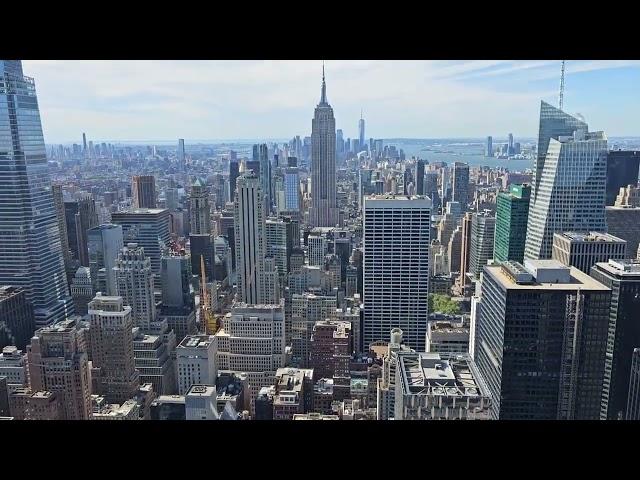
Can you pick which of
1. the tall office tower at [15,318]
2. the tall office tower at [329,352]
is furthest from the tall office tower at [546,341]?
the tall office tower at [15,318]

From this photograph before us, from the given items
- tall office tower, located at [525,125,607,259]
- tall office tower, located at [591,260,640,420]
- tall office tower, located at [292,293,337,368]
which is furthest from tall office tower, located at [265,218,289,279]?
tall office tower, located at [591,260,640,420]

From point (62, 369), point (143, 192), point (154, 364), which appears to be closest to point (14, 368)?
point (62, 369)

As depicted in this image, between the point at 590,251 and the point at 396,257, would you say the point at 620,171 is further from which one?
the point at 396,257

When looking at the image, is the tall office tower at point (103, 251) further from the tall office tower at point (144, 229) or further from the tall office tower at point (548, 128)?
the tall office tower at point (548, 128)

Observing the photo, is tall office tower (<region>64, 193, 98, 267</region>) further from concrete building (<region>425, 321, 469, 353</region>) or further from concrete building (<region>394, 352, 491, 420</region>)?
concrete building (<region>394, 352, 491, 420</region>)

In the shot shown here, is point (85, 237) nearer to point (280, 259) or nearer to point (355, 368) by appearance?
point (280, 259)

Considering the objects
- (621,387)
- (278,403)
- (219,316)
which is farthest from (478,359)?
(219,316)
